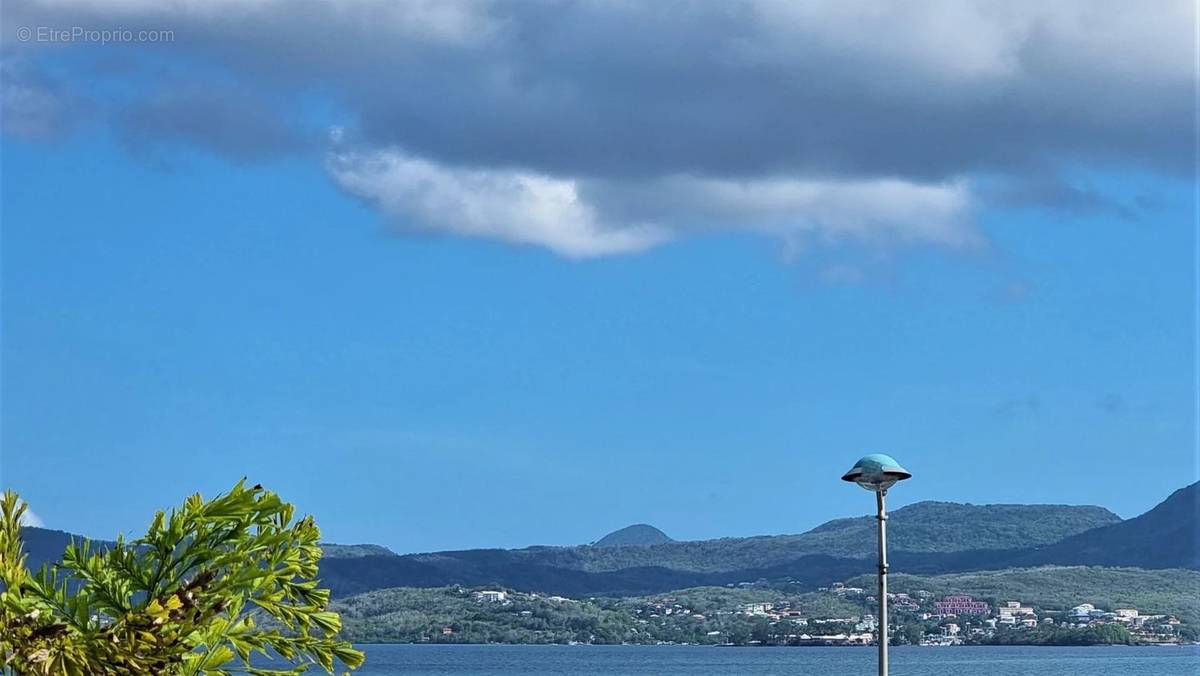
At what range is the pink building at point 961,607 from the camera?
6983 inches

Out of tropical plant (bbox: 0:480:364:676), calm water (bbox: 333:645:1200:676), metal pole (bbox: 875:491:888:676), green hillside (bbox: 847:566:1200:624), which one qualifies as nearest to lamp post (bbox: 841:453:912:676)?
metal pole (bbox: 875:491:888:676)

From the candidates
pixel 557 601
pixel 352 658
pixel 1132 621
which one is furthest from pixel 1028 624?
pixel 352 658

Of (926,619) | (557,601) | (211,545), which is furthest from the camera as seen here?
(557,601)

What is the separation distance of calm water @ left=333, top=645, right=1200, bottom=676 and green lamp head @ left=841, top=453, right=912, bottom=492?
99328 mm

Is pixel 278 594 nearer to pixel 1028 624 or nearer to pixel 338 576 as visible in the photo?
pixel 1028 624

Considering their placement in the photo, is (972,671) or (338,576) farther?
(338,576)

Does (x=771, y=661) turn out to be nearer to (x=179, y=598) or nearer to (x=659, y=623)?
(x=659, y=623)

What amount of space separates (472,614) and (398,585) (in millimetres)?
19823

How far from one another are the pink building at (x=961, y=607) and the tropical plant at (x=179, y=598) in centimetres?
17226

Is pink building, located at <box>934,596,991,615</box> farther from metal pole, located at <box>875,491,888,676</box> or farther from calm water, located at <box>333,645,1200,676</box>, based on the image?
metal pole, located at <box>875,491,888,676</box>

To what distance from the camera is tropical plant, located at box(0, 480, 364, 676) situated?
8672 mm

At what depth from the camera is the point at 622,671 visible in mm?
122562

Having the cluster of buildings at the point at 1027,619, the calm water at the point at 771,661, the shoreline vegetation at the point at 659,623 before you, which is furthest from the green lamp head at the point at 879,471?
the cluster of buildings at the point at 1027,619

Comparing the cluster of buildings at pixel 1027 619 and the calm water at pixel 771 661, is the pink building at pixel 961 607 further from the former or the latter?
the calm water at pixel 771 661
